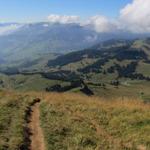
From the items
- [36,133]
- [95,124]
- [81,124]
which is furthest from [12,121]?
[95,124]

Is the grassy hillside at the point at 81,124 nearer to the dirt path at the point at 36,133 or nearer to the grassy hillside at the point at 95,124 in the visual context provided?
the grassy hillside at the point at 95,124

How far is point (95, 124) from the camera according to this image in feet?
77.7

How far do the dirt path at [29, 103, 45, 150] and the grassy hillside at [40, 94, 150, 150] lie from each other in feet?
1.11

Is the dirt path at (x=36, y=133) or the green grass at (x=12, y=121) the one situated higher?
the green grass at (x=12, y=121)

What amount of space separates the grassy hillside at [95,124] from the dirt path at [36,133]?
34cm

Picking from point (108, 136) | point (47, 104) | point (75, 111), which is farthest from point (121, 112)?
point (47, 104)

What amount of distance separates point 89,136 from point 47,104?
465 inches

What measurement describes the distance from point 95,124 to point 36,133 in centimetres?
419

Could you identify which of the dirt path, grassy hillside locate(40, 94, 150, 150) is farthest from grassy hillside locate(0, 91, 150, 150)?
the dirt path

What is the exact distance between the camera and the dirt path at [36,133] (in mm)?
18953

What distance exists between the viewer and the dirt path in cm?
1895

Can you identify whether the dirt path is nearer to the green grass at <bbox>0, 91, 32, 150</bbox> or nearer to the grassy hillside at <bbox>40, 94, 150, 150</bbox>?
the grassy hillside at <bbox>40, 94, 150, 150</bbox>

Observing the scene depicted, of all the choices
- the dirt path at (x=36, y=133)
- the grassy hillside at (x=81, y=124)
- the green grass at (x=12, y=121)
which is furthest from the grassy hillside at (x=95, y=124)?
the green grass at (x=12, y=121)

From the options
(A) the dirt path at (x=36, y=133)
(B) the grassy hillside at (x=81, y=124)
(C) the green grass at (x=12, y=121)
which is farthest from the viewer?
(B) the grassy hillside at (x=81, y=124)
